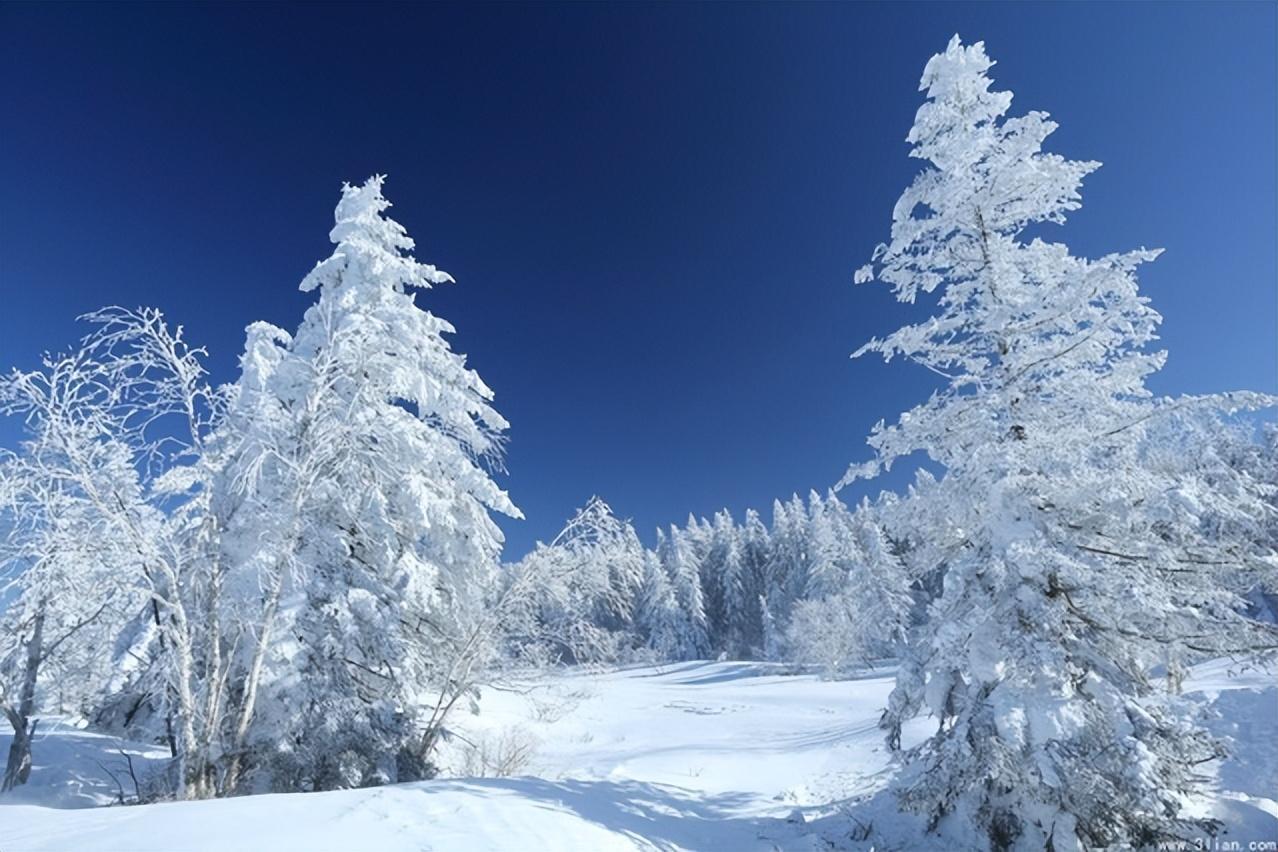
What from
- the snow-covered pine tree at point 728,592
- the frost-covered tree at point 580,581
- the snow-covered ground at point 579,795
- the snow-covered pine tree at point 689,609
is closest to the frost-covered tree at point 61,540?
the snow-covered ground at point 579,795

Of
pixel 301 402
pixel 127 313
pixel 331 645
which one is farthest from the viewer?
pixel 301 402

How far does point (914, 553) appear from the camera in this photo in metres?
8.16

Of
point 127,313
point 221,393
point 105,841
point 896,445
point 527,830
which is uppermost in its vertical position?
point 127,313

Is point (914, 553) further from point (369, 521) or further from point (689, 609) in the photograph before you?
point (689, 609)

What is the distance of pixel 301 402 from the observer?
10.6 meters

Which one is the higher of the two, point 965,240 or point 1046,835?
point 965,240

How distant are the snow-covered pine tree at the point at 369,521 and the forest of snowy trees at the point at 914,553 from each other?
0.07m

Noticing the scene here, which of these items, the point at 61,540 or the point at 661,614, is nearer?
the point at 61,540

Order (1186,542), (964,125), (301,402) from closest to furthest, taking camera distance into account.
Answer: (1186,542), (964,125), (301,402)

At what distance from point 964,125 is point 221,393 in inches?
463

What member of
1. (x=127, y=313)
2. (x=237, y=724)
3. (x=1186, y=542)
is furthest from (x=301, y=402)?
(x=1186, y=542)

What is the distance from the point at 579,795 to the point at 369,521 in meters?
6.55

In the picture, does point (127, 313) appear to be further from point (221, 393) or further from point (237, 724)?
point (237, 724)

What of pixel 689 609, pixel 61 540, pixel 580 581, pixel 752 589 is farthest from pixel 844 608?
pixel 61 540
